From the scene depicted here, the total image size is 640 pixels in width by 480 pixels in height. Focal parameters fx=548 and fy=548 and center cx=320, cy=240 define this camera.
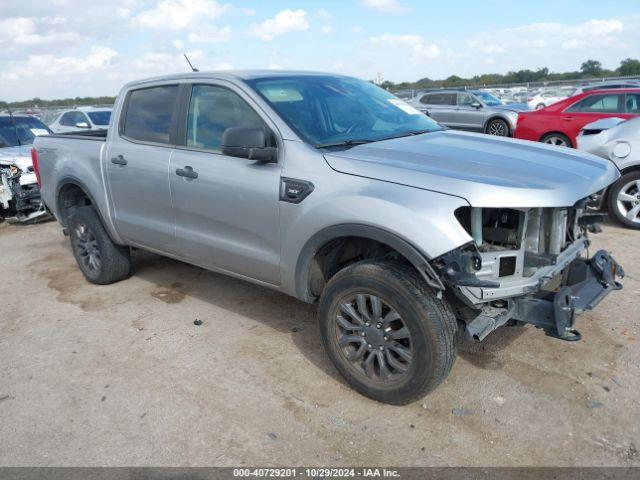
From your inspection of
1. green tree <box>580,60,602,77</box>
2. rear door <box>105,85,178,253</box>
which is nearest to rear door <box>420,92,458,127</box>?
rear door <box>105,85,178,253</box>

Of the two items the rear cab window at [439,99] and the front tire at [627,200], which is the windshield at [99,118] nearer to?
the rear cab window at [439,99]

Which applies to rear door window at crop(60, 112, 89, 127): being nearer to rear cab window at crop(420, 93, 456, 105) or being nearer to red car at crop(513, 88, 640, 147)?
rear cab window at crop(420, 93, 456, 105)

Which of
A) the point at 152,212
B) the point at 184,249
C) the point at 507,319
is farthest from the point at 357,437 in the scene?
the point at 152,212

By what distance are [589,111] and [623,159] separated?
4.27 m

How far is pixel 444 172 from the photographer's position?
2932 millimetres

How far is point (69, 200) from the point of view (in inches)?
219

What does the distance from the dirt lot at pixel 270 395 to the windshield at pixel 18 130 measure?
5.58 meters

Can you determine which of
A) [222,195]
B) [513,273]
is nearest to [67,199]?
[222,195]

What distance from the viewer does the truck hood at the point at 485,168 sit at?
275 cm

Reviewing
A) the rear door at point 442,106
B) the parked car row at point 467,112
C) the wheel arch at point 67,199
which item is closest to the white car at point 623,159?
the wheel arch at point 67,199

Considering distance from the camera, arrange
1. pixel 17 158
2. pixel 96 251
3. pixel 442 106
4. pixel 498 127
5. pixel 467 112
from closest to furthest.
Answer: pixel 96 251 → pixel 17 158 → pixel 498 127 → pixel 467 112 → pixel 442 106

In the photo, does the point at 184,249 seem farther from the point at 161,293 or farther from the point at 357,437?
the point at 357,437

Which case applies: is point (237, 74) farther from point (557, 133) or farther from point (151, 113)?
point (557, 133)

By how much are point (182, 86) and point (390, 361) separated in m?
2.64
